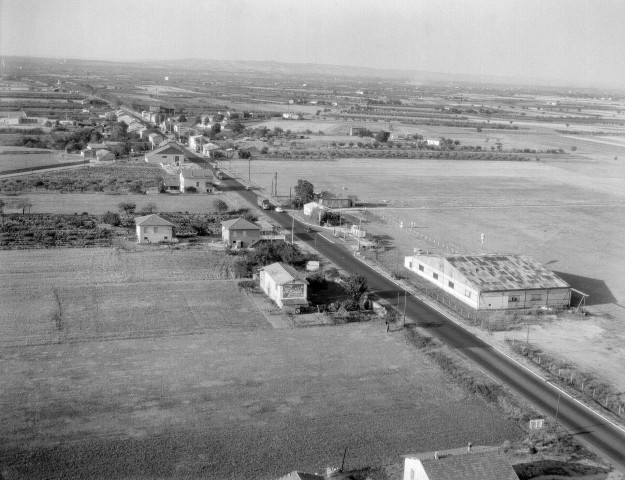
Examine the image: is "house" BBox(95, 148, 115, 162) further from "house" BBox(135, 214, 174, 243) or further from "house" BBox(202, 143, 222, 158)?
"house" BBox(135, 214, 174, 243)

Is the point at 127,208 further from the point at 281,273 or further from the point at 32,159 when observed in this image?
the point at 32,159

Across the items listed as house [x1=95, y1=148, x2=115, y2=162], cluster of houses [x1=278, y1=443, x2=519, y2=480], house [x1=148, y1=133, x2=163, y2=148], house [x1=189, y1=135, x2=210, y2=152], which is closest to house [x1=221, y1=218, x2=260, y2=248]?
cluster of houses [x1=278, y1=443, x2=519, y2=480]

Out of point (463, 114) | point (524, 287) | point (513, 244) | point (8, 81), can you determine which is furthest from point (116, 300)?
point (8, 81)

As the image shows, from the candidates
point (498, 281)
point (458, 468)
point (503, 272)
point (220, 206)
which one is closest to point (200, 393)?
point (458, 468)

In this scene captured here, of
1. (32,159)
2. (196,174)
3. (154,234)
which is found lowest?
(32,159)

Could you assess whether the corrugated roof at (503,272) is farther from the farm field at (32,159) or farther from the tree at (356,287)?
the farm field at (32,159)

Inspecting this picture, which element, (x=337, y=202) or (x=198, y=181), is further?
(x=198, y=181)
